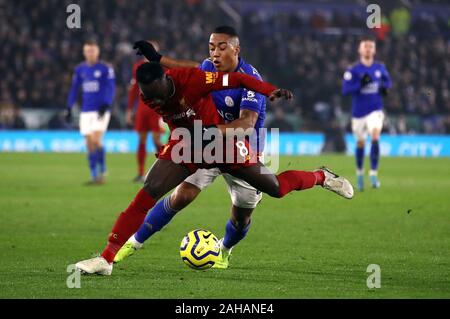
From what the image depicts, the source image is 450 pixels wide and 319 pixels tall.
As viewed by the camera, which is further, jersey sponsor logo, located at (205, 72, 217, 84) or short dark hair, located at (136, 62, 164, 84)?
jersey sponsor logo, located at (205, 72, 217, 84)

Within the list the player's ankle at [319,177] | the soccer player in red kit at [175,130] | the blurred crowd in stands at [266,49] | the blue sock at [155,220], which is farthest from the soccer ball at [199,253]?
the blurred crowd in stands at [266,49]

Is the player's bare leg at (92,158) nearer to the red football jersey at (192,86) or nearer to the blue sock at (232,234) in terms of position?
the blue sock at (232,234)

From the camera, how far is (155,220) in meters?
8.39

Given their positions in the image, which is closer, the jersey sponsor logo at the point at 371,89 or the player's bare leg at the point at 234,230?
the player's bare leg at the point at 234,230

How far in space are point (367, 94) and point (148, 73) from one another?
11.0 m

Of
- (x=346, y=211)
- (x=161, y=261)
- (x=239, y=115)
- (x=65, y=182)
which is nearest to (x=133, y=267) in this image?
(x=161, y=261)

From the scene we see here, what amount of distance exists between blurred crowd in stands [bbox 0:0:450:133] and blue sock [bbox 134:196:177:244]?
20586mm

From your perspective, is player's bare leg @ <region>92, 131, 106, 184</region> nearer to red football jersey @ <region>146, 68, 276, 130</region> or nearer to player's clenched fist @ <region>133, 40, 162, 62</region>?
player's clenched fist @ <region>133, 40, 162, 62</region>

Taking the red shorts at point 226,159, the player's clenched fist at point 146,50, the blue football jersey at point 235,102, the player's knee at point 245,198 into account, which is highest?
the player's clenched fist at point 146,50

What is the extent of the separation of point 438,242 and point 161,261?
3243 mm

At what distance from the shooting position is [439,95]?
1316 inches

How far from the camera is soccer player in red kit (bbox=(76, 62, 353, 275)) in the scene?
293 inches

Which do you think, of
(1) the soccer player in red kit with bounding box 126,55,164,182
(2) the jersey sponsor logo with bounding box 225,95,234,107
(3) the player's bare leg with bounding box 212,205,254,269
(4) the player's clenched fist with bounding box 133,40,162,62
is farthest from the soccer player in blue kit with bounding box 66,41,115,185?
(4) the player's clenched fist with bounding box 133,40,162,62

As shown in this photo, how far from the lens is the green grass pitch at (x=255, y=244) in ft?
23.4
